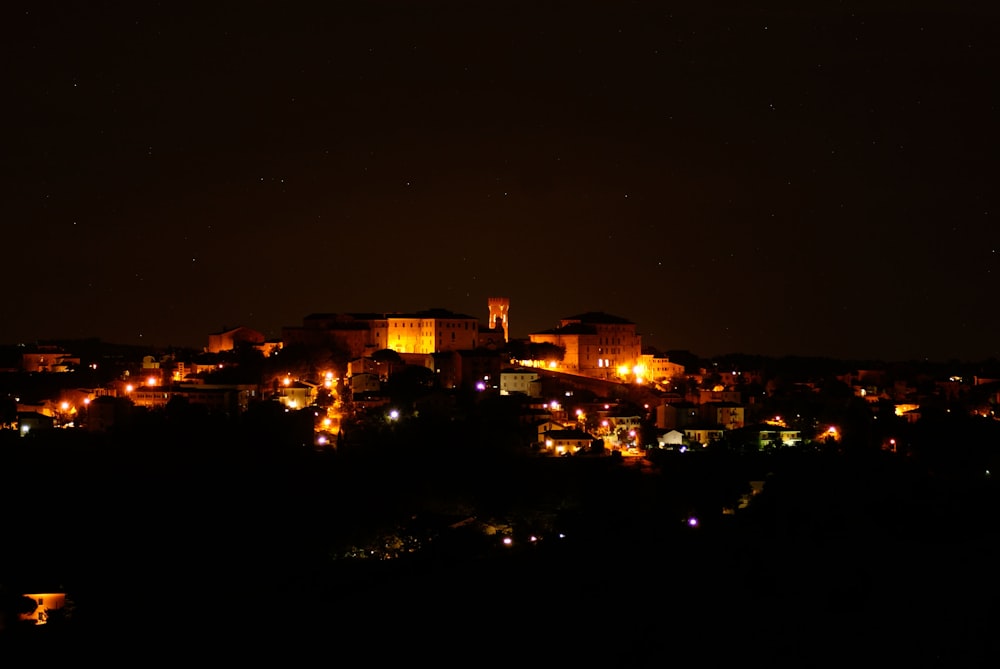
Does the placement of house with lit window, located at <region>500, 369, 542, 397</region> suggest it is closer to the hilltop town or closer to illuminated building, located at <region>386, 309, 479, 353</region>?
the hilltop town

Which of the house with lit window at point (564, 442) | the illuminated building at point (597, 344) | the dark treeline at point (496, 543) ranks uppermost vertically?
the illuminated building at point (597, 344)

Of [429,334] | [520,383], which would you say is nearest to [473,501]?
[520,383]

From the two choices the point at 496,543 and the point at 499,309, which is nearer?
the point at 496,543

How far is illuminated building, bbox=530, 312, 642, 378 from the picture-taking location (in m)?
38.0

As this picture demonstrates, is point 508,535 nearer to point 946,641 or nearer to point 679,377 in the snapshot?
point 946,641

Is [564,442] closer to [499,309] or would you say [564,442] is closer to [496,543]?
[496,543]

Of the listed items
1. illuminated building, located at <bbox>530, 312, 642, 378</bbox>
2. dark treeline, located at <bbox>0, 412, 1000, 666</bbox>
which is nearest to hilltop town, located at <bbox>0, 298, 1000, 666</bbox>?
dark treeline, located at <bbox>0, 412, 1000, 666</bbox>

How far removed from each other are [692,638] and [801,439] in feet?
48.5

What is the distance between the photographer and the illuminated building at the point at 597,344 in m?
38.0

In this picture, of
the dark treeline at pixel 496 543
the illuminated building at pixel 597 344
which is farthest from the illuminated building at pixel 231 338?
the dark treeline at pixel 496 543

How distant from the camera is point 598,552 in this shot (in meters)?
19.2

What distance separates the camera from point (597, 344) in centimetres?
3866

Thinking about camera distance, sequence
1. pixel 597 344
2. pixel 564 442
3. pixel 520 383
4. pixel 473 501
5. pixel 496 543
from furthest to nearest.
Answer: pixel 597 344 → pixel 520 383 → pixel 564 442 → pixel 473 501 → pixel 496 543

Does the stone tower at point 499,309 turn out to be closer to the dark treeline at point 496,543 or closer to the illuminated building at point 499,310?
the illuminated building at point 499,310
